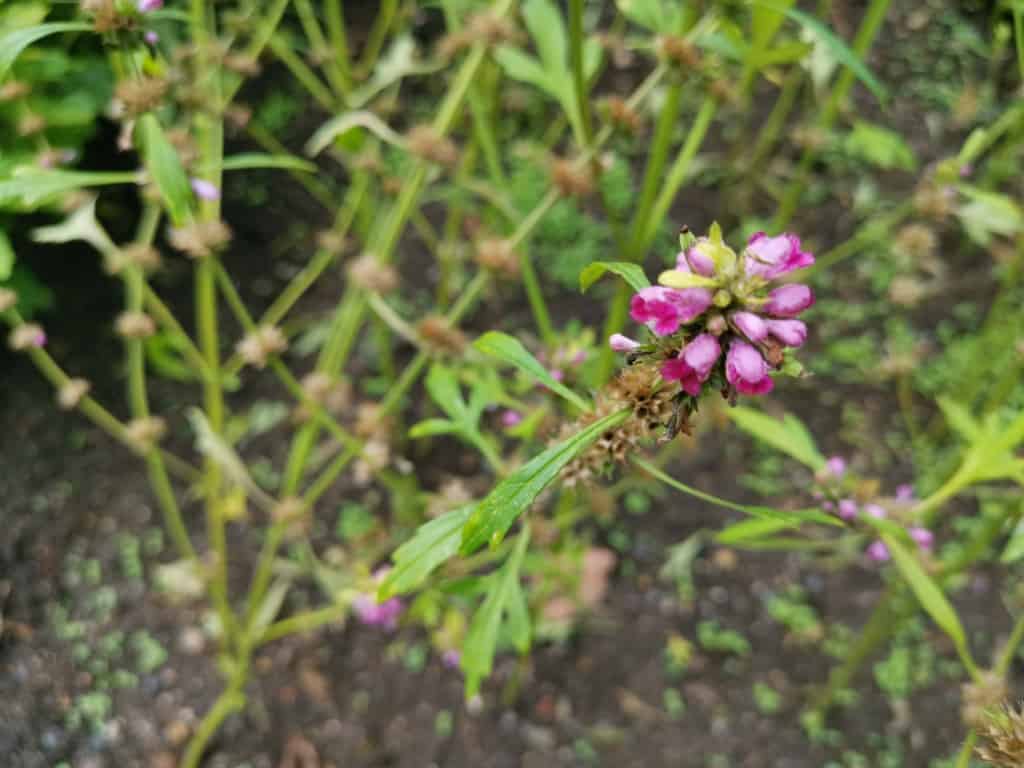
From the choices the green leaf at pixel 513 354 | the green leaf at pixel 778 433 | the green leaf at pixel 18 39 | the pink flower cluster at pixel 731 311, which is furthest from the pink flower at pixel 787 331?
the green leaf at pixel 18 39

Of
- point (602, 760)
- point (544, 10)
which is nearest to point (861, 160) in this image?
point (544, 10)

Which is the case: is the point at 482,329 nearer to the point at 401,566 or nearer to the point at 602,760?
the point at 602,760

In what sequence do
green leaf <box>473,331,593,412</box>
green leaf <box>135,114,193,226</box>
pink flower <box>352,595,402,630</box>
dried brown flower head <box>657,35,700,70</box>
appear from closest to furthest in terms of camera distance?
green leaf <box>473,331,593,412</box>
green leaf <box>135,114,193,226</box>
dried brown flower head <box>657,35,700,70</box>
pink flower <box>352,595,402,630</box>

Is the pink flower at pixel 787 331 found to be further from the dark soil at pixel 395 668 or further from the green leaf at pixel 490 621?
the dark soil at pixel 395 668

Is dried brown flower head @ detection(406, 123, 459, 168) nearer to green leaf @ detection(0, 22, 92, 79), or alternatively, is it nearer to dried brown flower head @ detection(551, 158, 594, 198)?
dried brown flower head @ detection(551, 158, 594, 198)

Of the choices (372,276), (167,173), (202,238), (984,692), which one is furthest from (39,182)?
(984,692)

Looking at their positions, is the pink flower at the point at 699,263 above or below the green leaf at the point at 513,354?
above

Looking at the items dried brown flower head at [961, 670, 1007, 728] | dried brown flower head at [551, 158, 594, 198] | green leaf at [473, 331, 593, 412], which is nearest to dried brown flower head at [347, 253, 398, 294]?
dried brown flower head at [551, 158, 594, 198]
